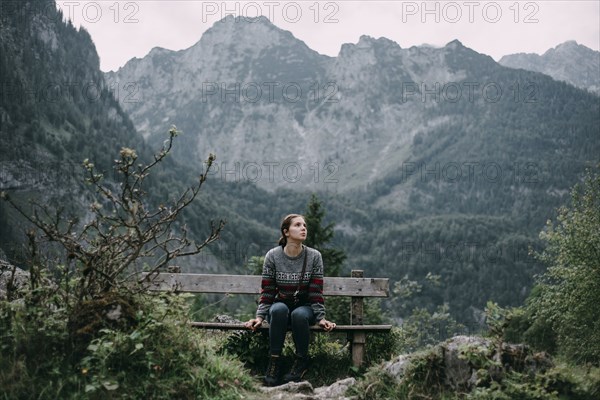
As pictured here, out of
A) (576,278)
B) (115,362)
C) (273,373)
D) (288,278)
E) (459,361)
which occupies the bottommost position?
(576,278)

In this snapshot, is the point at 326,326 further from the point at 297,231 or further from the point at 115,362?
the point at 115,362

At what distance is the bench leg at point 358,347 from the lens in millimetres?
6434

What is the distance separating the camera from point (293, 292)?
6191 millimetres

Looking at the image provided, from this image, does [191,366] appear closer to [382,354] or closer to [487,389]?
[487,389]

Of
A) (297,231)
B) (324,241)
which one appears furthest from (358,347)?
(324,241)

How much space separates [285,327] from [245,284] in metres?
→ 1.52

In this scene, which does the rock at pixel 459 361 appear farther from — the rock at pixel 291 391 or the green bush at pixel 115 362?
the green bush at pixel 115 362

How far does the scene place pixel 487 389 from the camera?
13.2 feet

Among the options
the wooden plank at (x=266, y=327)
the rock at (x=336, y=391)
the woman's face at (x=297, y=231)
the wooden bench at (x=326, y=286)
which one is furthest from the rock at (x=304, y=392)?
the woman's face at (x=297, y=231)

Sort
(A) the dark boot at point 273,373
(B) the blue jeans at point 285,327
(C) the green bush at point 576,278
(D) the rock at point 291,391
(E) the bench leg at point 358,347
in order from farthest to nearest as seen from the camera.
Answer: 1. (C) the green bush at point 576,278
2. (E) the bench leg at point 358,347
3. (B) the blue jeans at point 285,327
4. (A) the dark boot at point 273,373
5. (D) the rock at point 291,391

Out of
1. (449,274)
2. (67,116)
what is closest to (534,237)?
(449,274)

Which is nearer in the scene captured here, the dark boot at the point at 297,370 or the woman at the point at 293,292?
the dark boot at the point at 297,370

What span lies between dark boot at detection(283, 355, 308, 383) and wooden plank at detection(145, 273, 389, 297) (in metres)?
1.25

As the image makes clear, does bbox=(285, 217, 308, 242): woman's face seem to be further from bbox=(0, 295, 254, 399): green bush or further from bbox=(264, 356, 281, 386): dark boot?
bbox=(0, 295, 254, 399): green bush
